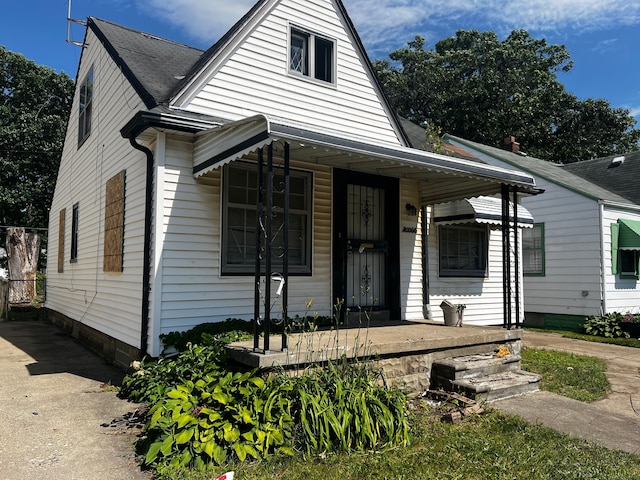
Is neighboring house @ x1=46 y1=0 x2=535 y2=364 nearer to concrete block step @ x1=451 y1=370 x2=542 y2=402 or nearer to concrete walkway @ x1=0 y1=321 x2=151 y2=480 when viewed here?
concrete walkway @ x1=0 y1=321 x2=151 y2=480

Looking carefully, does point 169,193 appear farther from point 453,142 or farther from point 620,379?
point 453,142

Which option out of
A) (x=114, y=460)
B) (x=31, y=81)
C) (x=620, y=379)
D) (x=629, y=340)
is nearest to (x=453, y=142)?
(x=629, y=340)

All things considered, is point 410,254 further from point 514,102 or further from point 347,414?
point 514,102

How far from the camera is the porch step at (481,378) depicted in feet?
18.4

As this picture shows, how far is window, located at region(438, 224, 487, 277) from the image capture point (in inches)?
374

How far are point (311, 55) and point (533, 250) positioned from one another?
31.2 ft

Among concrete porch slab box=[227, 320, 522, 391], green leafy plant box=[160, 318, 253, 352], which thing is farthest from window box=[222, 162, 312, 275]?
concrete porch slab box=[227, 320, 522, 391]

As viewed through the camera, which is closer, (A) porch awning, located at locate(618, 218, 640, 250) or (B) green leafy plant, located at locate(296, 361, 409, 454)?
(B) green leafy plant, located at locate(296, 361, 409, 454)

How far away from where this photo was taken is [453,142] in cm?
1734

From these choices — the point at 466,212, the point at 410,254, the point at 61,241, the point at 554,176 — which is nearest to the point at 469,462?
the point at 410,254

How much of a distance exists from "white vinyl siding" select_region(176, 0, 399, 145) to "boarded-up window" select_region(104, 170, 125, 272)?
194 centimetres

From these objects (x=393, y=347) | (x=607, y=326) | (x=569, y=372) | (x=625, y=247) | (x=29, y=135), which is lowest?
(x=569, y=372)

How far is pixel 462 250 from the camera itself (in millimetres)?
9891

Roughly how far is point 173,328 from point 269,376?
2087mm
